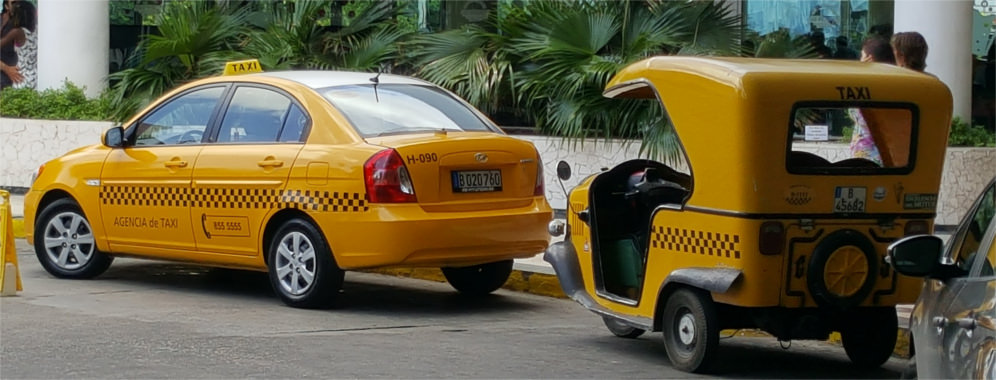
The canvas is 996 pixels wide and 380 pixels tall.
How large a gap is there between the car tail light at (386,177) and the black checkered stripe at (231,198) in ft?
0.34

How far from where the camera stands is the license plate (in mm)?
9414

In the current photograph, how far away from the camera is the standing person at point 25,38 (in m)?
20.3

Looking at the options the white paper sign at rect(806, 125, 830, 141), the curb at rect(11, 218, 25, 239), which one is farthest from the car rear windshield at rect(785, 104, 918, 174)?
the curb at rect(11, 218, 25, 239)

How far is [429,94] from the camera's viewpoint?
10.3m

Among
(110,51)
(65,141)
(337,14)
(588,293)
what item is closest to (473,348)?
(588,293)

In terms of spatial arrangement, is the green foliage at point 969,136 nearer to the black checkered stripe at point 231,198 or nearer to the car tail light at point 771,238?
the black checkered stripe at point 231,198

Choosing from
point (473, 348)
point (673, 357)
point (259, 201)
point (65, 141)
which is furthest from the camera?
point (65, 141)

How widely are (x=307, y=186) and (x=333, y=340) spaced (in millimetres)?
1316

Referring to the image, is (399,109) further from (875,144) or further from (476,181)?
(875,144)

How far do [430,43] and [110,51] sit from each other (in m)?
5.43

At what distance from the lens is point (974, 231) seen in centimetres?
498

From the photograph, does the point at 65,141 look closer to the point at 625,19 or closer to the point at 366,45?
the point at 366,45

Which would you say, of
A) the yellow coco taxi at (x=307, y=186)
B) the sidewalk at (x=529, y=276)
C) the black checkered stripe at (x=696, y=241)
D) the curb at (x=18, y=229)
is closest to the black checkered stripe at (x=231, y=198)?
the yellow coco taxi at (x=307, y=186)

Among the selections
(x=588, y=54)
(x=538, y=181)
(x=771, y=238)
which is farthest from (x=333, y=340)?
(x=588, y=54)
